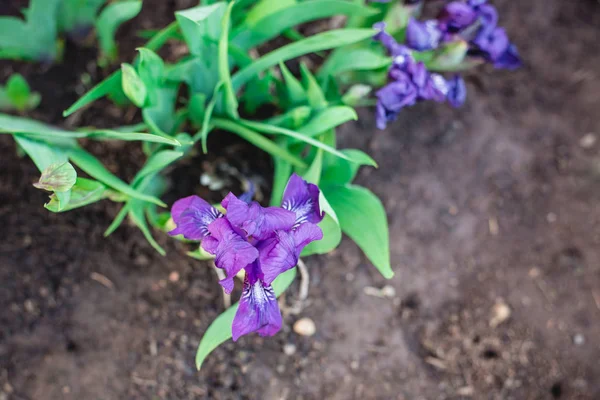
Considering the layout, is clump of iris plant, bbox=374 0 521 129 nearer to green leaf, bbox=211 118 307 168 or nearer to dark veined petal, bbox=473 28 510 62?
dark veined petal, bbox=473 28 510 62

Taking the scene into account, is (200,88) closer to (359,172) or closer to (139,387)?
(359,172)

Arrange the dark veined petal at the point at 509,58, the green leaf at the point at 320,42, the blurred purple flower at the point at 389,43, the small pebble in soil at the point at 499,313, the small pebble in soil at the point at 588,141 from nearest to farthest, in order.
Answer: the green leaf at the point at 320,42, the blurred purple flower at the point at 389,43, the dark veined petal at the point at 509,58, the small pebble in soil at the point at 499,313, the small pebble in soil at the point at 588,141

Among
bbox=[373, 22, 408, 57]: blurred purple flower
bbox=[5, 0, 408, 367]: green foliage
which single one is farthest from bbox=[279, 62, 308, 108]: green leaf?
bbox=[373, 22, 408, 57]: blurred purple flower

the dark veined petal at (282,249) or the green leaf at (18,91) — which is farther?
the green leaf at (18,91)

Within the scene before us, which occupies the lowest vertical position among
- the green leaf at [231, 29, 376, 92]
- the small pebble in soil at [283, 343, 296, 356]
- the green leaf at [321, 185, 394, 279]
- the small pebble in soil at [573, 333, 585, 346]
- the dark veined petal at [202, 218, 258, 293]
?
the small pebble in soil at [573, 333, 585, 346]

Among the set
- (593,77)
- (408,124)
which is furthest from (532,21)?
(408,124)

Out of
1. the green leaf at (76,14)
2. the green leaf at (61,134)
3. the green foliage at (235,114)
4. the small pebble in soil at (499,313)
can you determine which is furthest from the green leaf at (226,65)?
the small pebble in soil at (499,313)

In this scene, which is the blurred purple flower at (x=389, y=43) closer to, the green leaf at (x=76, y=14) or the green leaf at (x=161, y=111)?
the green leaf at (x=161, y=111)
